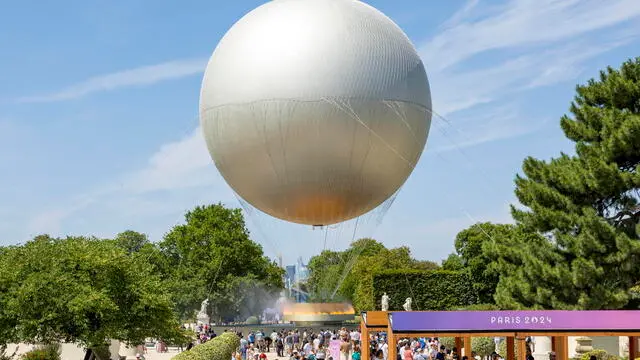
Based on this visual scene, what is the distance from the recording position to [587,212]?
36438mm

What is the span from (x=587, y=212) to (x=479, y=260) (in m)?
41.6

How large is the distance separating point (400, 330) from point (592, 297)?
15594 millimetres

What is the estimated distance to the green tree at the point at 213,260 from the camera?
3361 inches

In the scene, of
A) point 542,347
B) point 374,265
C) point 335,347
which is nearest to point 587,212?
point 542,347

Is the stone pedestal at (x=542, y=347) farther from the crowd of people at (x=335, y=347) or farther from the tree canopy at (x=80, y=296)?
the tree canopy at (x=80, y=296)

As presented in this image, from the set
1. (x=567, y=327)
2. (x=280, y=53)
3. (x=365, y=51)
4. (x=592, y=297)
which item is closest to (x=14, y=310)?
(x=280, y=53)

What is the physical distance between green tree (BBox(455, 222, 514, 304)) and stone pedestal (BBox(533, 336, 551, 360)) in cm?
2651

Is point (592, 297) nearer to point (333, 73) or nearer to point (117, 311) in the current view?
point (333, 73)

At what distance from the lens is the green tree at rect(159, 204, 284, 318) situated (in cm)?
8538

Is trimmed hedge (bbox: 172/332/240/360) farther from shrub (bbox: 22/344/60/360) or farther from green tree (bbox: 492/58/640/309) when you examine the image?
green tree (bbox: 492/58/640/309)

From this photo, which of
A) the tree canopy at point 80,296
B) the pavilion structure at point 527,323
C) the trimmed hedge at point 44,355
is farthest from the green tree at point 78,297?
the pavilion structure at point 527,323

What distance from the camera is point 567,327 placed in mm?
23750

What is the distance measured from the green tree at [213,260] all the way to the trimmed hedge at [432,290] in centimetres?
1769

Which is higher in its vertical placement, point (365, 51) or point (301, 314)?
point (365, 51)
